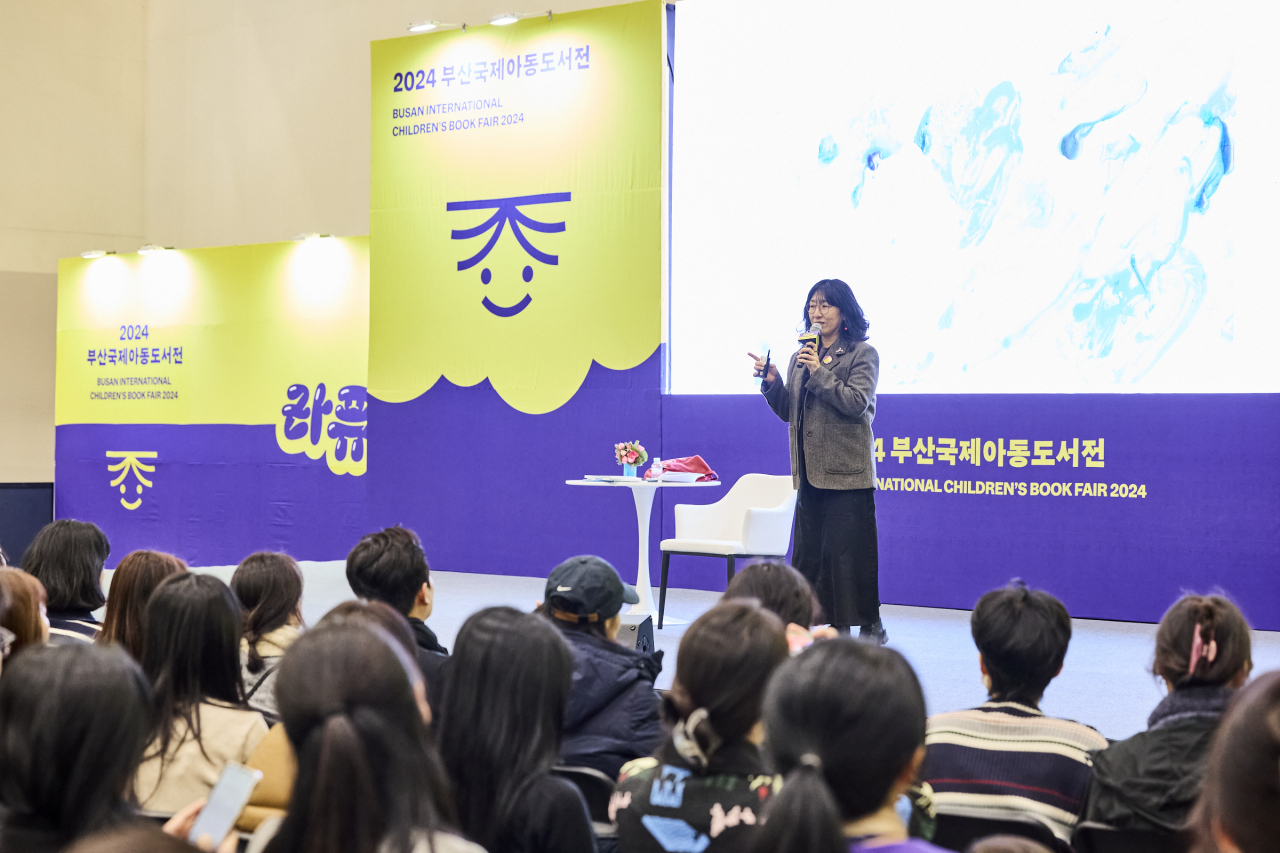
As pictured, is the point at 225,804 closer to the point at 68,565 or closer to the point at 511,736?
the point at 511,736

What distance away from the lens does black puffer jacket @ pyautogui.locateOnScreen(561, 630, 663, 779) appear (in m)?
2.07

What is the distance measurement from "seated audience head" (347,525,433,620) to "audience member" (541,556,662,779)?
432 mm

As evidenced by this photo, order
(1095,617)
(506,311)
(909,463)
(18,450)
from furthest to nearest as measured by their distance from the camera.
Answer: (18,450) → (506,311) → (909,463) → (1095,617)

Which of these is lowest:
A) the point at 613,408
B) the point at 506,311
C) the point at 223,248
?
the point at 613,408

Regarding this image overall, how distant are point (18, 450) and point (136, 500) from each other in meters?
2.19

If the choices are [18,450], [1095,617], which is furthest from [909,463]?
[18,450]

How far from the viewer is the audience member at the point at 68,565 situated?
2.80 metres

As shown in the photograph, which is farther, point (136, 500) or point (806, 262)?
point (136, 500)

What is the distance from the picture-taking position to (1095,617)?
19.3ft

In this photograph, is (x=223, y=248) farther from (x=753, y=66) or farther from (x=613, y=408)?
(x=753, y=66)

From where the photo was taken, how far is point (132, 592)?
2.52 m

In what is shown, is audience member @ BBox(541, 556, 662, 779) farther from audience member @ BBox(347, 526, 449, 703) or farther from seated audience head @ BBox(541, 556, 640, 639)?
audience member @ BBox(347, 526, 449, 703)

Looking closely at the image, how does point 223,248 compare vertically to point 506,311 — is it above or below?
above

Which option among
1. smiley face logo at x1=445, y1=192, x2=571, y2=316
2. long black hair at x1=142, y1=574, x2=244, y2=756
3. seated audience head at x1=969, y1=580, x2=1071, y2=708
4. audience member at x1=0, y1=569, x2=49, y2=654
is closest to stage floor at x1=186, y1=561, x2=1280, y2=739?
seated audience head at x1=969, y1=580, x2=1071, y2=708
